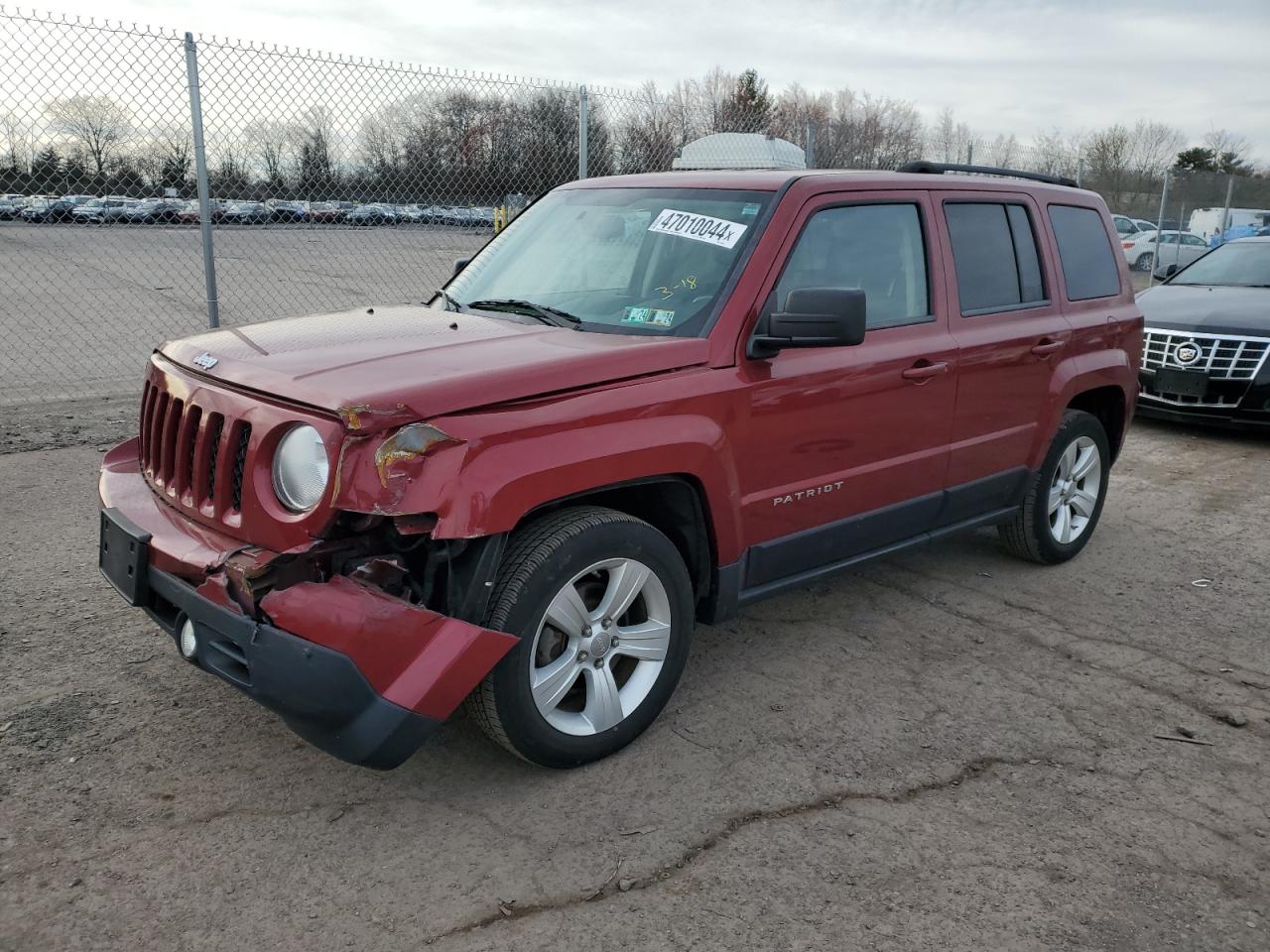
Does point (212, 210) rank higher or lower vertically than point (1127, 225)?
lower

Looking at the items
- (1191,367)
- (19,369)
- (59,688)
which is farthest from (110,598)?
(1191,367)

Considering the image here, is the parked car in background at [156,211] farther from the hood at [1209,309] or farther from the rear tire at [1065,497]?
the hood at [1209,309]

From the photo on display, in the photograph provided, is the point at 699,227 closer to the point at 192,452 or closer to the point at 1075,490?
the point at 192,452

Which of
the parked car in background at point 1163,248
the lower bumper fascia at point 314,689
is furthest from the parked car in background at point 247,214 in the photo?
the parked car in background at point 1163,248

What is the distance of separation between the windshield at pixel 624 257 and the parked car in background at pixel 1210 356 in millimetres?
5751

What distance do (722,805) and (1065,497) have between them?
3.09 m

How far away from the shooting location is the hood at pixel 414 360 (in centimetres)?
279

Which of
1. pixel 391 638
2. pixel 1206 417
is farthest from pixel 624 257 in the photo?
pixel 1206 417

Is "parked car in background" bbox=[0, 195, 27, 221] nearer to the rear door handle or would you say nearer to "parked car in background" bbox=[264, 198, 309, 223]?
"parked car in background" bbox=[264, 198, 309, 223]

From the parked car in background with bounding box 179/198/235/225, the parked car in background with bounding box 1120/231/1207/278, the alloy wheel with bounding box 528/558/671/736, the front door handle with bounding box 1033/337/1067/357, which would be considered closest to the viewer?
the alloy wheel with bounding box 528/558/671/736

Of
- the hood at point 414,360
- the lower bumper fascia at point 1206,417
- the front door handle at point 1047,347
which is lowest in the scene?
the lower bumper fascia at point 1206,417

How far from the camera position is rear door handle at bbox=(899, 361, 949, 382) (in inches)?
159

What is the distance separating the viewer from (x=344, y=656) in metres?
2.63

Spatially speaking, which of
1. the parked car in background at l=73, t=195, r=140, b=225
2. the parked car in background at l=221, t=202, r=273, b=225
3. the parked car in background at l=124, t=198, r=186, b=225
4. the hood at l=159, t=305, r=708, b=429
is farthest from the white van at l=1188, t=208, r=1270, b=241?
the hood at l=159, t=305, r=708, b=429
